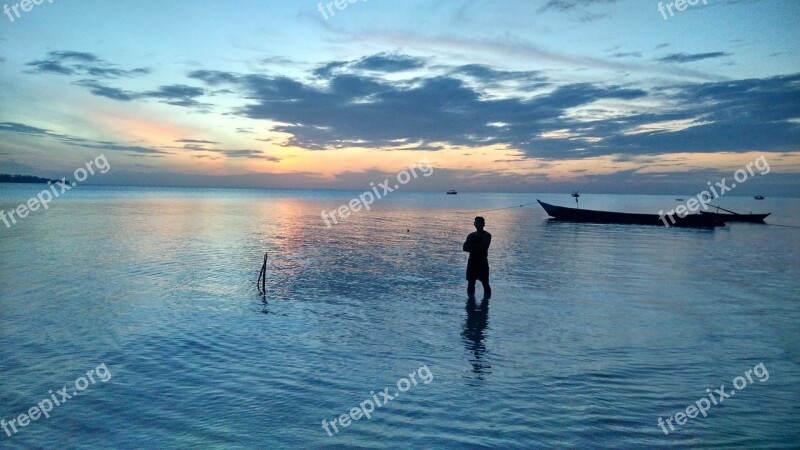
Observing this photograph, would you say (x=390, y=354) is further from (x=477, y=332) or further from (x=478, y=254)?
(x=478, y=254)

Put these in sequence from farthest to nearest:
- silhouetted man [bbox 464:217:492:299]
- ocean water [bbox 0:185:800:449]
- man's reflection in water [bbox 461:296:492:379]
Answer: silhouetted man [bbox 464:217:492:299]
man's reflection in water [bbox 461:296:492:379]
ocean water [bbox 0:185:800:449]

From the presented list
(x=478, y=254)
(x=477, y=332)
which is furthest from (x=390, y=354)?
(x=478, y=254)

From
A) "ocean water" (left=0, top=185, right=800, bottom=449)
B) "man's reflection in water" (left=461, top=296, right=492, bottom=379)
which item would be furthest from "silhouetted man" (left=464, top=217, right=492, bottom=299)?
"ocean water" (left=0, top=185, right=800, bottom=449)

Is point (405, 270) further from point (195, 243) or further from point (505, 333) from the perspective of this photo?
point (195, 243)

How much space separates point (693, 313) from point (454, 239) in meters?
23.3

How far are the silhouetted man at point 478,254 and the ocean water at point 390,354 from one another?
0.82m

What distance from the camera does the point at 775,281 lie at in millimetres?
20875

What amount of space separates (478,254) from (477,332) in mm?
3568

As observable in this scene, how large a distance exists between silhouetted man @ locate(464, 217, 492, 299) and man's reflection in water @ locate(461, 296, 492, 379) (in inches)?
24.2

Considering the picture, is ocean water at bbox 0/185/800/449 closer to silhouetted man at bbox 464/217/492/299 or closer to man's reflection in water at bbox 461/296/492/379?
man's reflection in water at bbox 461/296/492/379

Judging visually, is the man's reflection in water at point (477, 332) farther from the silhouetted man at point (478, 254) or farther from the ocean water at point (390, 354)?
the silhouetted man at point (478, 254)

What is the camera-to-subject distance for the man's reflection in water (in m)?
9.45

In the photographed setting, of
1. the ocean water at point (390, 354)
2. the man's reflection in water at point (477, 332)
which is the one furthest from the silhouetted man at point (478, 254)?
the ocean water at point (390, 354)

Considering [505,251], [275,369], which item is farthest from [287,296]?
[505,251]
